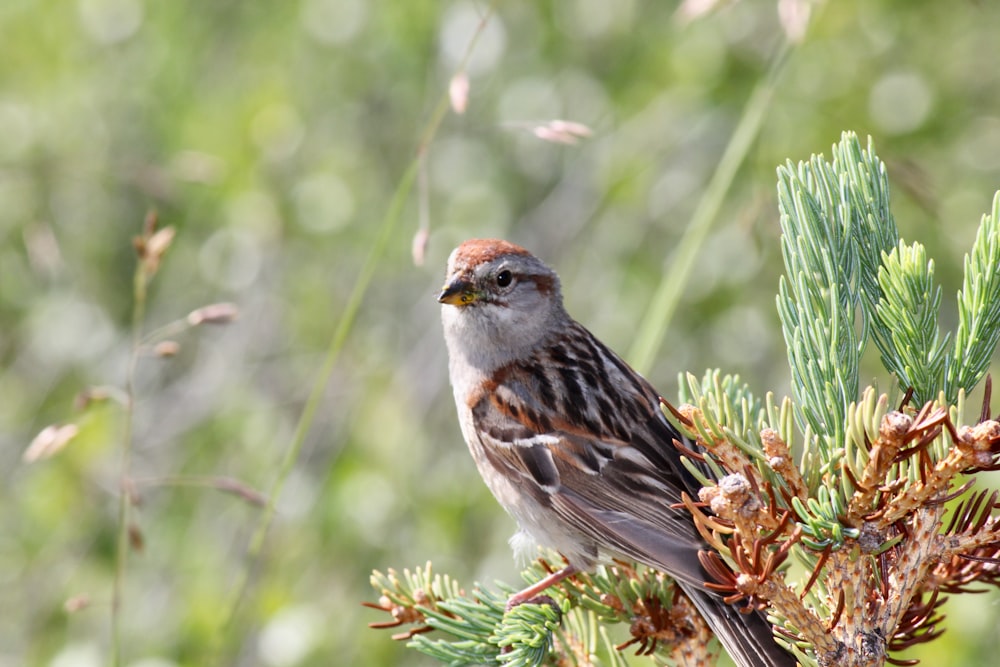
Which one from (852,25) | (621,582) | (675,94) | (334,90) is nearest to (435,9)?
(334,90)

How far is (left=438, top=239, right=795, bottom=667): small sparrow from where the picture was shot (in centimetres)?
234

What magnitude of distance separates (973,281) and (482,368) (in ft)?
5.50

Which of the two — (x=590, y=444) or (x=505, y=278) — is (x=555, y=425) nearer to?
(x=590, y=444)

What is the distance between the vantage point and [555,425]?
8.77 feet

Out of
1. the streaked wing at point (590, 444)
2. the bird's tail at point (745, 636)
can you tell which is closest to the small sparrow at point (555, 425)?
the streaked wing at point (590, 444)

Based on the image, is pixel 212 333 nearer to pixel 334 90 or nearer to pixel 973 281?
pixel 334 90

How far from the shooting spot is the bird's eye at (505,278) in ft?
9.55

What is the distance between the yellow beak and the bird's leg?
2.86ft

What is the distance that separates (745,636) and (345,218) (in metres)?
2.84

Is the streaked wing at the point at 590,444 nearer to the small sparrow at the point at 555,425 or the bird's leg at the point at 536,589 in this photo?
the small sparrow at the point at 555,425

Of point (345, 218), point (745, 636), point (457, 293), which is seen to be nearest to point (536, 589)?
point (745, 636)

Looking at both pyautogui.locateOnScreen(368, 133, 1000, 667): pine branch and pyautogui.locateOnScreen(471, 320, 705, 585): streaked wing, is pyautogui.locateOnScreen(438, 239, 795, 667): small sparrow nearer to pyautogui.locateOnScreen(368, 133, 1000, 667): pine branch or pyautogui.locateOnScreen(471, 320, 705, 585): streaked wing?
pyautogui.locateOnScreen(471, 320, 705, 585): streaked wing

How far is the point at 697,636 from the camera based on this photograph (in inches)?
74.1

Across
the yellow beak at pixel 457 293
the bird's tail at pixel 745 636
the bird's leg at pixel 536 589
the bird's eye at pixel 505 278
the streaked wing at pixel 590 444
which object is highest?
the bird's eye at pixel 505 278
